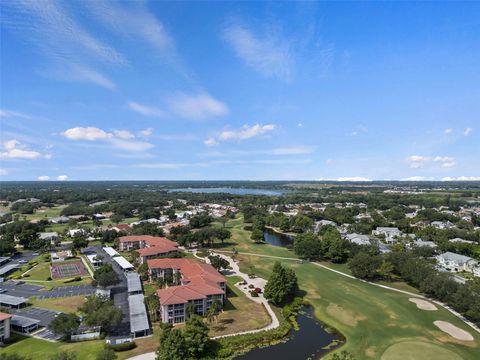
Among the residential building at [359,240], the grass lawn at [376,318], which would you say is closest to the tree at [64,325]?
the grass lawn at [376,318]

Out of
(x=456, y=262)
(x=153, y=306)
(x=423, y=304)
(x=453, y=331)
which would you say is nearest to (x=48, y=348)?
(x=153, y=306)

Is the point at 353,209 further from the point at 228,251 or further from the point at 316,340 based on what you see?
the point at 316,340

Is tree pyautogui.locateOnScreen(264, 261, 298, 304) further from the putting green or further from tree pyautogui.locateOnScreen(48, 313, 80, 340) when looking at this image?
tree pyautogui.locateOnScreen(48, 313, 80, 340)

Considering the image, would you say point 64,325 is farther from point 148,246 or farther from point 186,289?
point 148,246

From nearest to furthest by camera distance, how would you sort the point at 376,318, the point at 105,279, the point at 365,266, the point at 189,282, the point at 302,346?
the point at 302,346
the point at 376,318
the point at 189,282
the point at 105,279
the point at 365,266

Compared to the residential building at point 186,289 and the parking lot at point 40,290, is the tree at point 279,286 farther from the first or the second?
the parking lot at point 40,290
